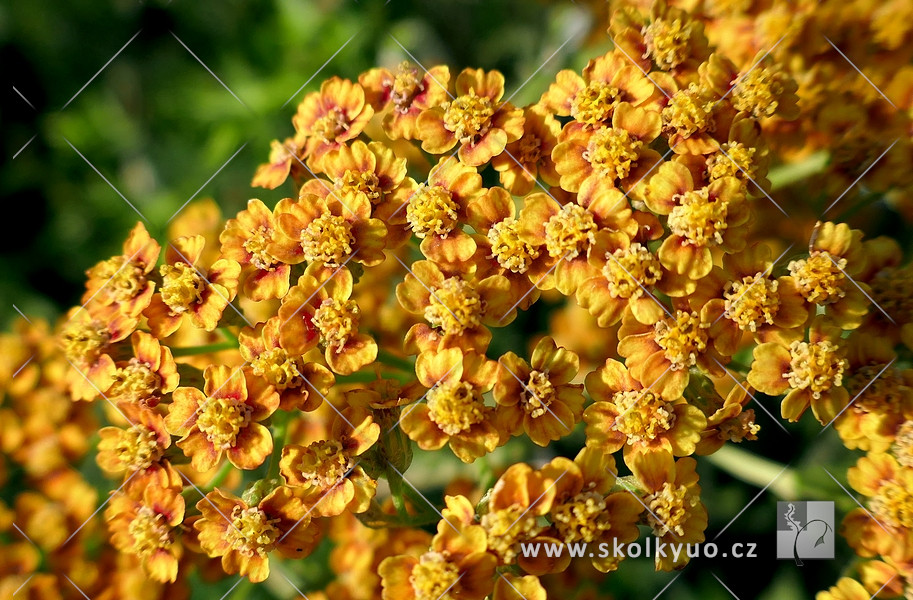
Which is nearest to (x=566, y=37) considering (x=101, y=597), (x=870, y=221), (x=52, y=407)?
(x=870, y=221)

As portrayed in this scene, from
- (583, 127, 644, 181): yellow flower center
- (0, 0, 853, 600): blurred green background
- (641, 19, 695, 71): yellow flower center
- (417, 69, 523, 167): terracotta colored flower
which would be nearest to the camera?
(583, 127, 644, 181): yellow flower center

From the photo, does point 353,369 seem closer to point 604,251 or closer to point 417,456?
point 604,251

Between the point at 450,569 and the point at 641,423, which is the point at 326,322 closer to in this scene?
the point at 450,569

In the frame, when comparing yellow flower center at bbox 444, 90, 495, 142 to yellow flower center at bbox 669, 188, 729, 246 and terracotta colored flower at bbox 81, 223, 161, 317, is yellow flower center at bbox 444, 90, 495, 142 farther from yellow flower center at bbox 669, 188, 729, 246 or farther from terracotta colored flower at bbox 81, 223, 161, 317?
terracotta colored flower at bbox 81, 223, 161, 317

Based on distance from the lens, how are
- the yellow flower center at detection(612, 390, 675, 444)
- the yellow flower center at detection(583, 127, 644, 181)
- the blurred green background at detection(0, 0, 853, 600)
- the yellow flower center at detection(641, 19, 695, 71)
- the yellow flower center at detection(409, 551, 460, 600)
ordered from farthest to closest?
the blurred green background at detection(0, 0, 853, 600) → the yellow flower center at detection(641, 19, 695, 71) → the yellow flower center at detection(583, 127, 644, 181) → the yellow flower center at detection(612, 390, 675, 444) → the yellow flower center at detection(409, 551, 460, 600)

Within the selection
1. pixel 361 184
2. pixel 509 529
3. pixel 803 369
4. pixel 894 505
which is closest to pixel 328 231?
pixel 361 184

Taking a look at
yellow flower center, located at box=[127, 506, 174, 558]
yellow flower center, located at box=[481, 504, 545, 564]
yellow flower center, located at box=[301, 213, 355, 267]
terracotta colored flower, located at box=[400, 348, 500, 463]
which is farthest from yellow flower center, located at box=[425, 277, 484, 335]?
yellow flower center, located at box=[127, 506, 174, 558]

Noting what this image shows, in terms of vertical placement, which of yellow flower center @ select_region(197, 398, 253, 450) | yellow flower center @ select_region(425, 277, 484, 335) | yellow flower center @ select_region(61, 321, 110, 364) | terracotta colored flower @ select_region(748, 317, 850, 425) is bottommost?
yellow flower center @ select_region(197, 398, 253, 450)
